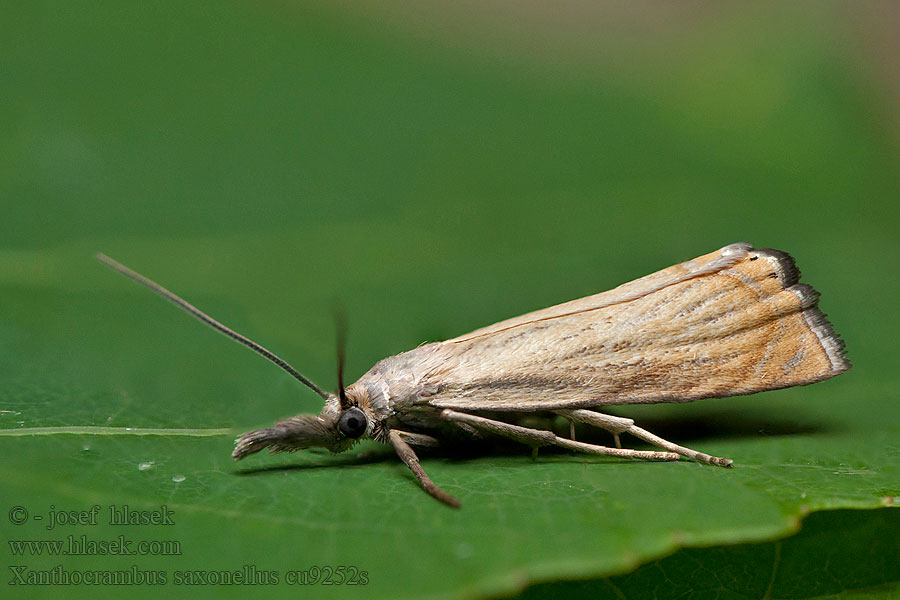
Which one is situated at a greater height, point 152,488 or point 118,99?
point 118,99

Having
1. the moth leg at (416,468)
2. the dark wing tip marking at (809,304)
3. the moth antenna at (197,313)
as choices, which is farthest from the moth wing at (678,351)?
the moth antenna at (197,313)

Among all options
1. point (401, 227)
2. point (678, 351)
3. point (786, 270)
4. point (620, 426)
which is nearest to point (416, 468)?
point (620, 426)

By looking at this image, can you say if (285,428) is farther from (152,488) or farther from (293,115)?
(293,115)

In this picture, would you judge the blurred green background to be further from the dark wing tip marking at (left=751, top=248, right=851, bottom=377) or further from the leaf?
the dark wing tip marking at (left=751, top=248, right=851, bottom=377)

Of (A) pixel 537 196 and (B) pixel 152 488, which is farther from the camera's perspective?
(A) pixel 537 196

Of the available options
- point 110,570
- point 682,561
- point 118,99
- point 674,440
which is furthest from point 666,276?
point 118,99

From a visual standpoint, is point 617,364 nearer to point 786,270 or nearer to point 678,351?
point 678,351

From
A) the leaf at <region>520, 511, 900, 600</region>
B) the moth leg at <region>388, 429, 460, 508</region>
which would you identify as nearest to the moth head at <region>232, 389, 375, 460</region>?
the moth leg at <region>388, 429, 460, 508</region>
